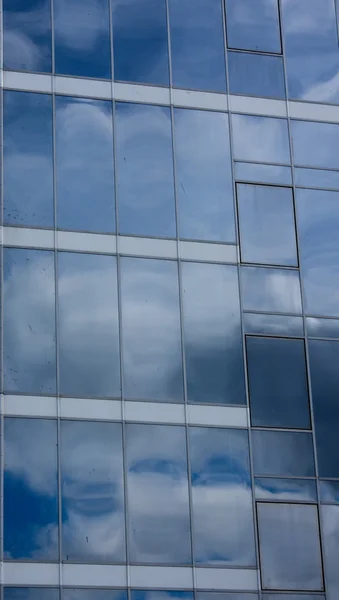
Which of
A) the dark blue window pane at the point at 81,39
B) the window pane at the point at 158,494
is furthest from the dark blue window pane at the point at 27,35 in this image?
the window pane at the point at 158,494

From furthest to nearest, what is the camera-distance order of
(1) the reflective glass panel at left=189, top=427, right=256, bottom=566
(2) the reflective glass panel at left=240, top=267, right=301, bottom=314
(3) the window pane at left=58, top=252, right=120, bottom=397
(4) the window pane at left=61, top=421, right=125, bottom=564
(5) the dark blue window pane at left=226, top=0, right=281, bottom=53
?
(5) the dark blue window pane at left=226, top=0, right=281, bottom=53, (2) the reflective glass panel at left=240, top=267, right=301, bottom=314, (3) the window pane at left=58, top=252, right=120, bottom=397, (1) the reflective glass panel at left=189, top=427, right=256, bottom=566, (4) the window pane at left=61, top=421, right=125, bottom=564

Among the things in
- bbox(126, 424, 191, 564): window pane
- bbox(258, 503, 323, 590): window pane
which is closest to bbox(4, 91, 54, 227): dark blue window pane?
bbox(126, 424, 191, 564): window pane

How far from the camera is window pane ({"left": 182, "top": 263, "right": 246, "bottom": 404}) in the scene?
99.2 feet

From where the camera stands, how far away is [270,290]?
31453mm

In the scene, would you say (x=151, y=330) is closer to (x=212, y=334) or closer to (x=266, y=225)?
(x=212, y=334)

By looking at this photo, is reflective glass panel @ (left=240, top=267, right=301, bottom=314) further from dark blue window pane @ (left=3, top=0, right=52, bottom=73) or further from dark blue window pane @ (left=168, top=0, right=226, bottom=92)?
dark blue window pane @ (left=3, top=0, right=52, bottom=73)

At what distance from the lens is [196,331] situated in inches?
1204

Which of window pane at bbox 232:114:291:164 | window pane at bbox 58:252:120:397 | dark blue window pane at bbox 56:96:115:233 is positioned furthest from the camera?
window pane at bbox 232:114:291:164

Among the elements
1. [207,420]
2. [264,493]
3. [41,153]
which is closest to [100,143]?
[41,153]

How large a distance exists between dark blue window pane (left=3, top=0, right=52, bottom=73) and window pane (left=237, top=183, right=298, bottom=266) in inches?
220

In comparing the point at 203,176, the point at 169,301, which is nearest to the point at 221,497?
the point at 169,301

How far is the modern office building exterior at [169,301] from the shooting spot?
1129 inches

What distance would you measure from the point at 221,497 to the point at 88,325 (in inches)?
187

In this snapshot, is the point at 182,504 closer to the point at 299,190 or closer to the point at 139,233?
the point at 139,233
